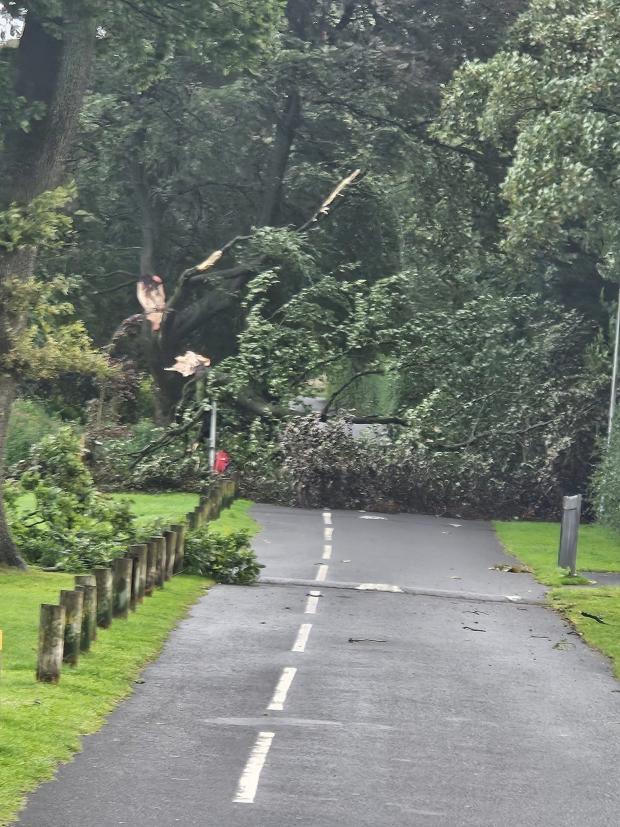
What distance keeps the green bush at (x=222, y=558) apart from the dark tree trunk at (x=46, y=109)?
2.94m

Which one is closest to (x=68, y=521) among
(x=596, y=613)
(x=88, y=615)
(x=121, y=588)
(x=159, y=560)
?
(x=159, y=560)

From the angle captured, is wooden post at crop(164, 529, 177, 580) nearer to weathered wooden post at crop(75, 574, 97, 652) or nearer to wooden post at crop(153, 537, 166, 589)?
wooden post at crop(153, 537, 166, 589)

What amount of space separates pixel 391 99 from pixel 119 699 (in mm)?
29040

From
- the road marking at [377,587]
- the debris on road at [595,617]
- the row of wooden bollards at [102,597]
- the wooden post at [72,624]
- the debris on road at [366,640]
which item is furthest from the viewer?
the road marking at [377,587]

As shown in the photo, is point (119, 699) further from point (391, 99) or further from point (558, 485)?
point (391, 99)

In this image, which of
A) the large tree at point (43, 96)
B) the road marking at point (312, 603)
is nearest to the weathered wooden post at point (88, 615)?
the road marking at point (312, 603)

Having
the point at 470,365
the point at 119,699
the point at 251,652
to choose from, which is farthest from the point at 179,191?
the point at 119,699

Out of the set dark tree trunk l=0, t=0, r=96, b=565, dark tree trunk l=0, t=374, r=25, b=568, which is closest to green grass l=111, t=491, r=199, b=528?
dark tree trunk l=0, t=374, r=25, b=568

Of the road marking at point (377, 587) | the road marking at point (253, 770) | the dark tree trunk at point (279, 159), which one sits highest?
the dark tree trunk at point (279, 159)

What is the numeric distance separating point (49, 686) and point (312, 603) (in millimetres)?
7622

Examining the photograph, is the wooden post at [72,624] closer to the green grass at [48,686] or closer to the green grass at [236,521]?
the green grass at [48,686]

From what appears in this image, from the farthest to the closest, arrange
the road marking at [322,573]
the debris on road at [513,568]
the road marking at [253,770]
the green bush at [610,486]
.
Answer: the green bush at [610,486] → the debris on road at [513,568] → the road marking at [322,573] → the road marking at [253,770]

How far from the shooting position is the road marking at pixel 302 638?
15898mm

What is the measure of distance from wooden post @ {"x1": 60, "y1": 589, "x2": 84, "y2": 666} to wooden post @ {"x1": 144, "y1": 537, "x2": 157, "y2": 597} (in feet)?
17.8
